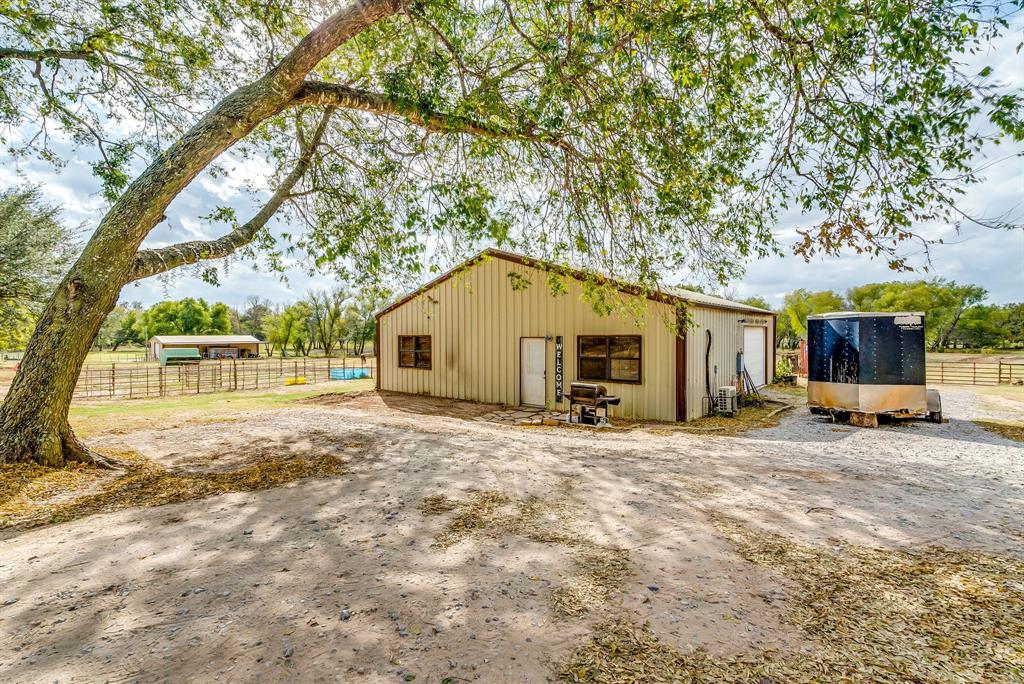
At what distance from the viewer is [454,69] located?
6164 millimetres

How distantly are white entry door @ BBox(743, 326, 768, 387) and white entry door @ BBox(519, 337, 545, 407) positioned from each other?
7085 mm

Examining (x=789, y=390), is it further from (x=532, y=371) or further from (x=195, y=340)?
(x=195, y=340)

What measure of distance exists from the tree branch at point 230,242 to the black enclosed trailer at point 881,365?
37.0 ft

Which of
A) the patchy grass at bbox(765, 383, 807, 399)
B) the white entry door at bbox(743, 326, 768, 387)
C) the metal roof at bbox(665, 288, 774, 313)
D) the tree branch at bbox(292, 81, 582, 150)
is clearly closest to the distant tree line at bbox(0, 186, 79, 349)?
the tree branch at bbox(292, 81, 582, 150)

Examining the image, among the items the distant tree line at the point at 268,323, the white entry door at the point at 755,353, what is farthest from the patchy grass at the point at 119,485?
the distant tree line at the point at 268,323

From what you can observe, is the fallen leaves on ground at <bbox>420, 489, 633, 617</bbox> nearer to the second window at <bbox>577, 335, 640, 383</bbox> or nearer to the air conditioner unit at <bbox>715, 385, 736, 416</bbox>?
the second window at <bbox>577, 335, 640, 383</bbox>

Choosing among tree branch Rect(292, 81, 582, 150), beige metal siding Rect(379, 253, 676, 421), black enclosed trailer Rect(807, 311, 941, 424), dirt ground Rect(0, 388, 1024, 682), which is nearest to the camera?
dirt ground Rect(0, 388, 1024, 682)

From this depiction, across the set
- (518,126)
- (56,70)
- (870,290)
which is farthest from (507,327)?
(870,290)

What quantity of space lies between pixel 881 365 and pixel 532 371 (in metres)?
7.54

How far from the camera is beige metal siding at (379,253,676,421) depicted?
9883 millimetres

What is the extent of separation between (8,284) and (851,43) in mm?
16425

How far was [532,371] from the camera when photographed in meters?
11.8

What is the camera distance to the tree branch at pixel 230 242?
19.4ft

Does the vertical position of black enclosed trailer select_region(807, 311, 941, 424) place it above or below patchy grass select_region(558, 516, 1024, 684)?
above
